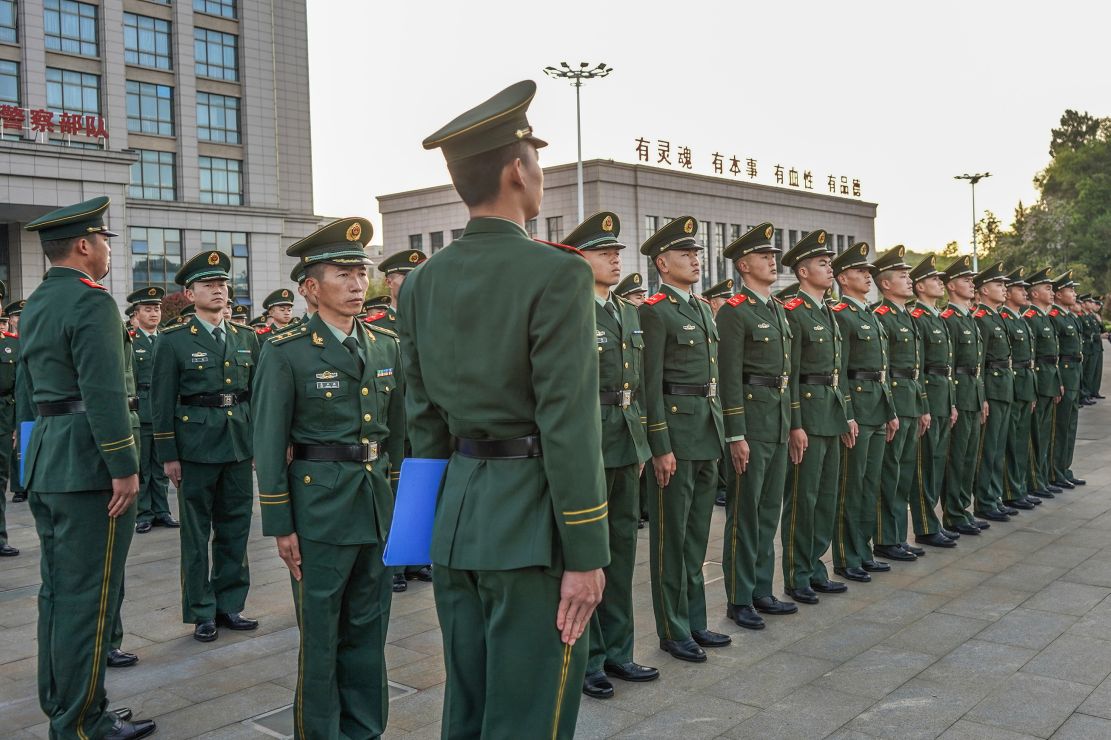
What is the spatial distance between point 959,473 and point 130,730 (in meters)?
6.68

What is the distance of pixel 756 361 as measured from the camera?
5.99 meters

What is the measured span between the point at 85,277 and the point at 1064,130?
8411 centimetres

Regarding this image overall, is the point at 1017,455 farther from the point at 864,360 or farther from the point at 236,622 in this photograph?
the point at 236,622

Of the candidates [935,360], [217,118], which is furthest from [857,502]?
[217,118]

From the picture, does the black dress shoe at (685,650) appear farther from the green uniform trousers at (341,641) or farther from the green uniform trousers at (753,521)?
the green uniform trousers at (341,641)

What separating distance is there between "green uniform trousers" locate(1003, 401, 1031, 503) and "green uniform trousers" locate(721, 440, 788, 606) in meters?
4.31

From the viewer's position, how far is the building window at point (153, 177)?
40250 mm

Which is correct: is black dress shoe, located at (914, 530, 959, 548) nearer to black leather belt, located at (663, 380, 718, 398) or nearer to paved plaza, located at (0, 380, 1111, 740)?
paved plaza, located at (0, 380, 1111, 740)

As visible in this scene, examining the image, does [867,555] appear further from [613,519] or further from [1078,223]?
[1078,223]

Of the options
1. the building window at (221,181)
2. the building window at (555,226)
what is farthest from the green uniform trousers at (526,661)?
the building window at (555,226)

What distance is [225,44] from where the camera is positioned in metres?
43.1

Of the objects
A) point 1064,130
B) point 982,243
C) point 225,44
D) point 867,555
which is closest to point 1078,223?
point 982,243

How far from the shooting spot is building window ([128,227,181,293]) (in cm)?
3950

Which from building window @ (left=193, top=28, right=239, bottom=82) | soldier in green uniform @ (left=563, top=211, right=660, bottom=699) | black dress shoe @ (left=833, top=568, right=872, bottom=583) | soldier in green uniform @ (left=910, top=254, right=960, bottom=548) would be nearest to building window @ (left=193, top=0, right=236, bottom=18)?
building window @ (left=193, top=28, right=239, bottom=82)
